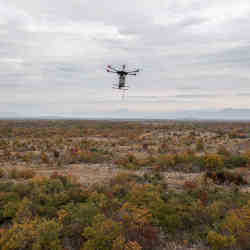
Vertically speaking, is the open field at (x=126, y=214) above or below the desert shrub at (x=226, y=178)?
below

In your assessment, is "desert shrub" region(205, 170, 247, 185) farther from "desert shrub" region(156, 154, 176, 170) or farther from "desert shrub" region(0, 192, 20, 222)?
"desert shrub" region(0, 192, 20, 222)

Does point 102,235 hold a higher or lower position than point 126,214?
lower

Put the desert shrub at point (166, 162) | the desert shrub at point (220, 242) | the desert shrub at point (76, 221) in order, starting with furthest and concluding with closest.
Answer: the desert shrub at point (166, 162) → the desert shrub at point (76, 221) → the desert shrub at point (220, 242)

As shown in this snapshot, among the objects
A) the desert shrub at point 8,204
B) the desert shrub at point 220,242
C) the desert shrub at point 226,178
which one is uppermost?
the desert shrub at point 226,178

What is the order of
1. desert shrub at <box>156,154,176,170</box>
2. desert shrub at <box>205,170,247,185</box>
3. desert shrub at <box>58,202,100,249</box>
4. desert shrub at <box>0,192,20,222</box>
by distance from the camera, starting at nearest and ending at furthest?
desert shrub at <box>58,202,100,249</box> → desert shrub at <box>0,192,20,222</box> → desert shrub at <box>205,170,247,185</box> → desert shrub at <box>156,154,176,170</box>

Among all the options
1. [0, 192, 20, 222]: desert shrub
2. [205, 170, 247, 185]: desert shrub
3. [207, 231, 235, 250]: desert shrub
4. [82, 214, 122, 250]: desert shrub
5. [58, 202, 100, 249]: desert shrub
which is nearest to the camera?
[82, 214, 122, 250]: desert shrub

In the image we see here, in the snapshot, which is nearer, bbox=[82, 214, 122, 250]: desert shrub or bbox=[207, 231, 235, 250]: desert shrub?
bbox=[82, 214, 122, 250]: desert shrub

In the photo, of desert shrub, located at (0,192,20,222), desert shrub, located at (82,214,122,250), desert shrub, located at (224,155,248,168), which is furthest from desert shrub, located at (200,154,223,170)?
desert shrub, located at (0,192,20,222)

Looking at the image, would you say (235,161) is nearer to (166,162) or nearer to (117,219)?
(166,162)

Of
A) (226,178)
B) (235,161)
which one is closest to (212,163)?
(235,161)

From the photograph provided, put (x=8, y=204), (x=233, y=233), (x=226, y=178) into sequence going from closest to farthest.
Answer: (x=233, y=233), (x=8, y=204), (x=226, y=178)

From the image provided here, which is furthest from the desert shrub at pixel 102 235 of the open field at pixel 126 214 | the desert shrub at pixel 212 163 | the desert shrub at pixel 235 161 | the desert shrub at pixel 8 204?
the desert shrub at pixel 235 161

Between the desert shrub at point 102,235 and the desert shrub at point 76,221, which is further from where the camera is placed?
the desert shrub at point 76,221

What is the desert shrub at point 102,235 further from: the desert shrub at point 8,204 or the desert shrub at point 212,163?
the desert shrub at point 212,163
